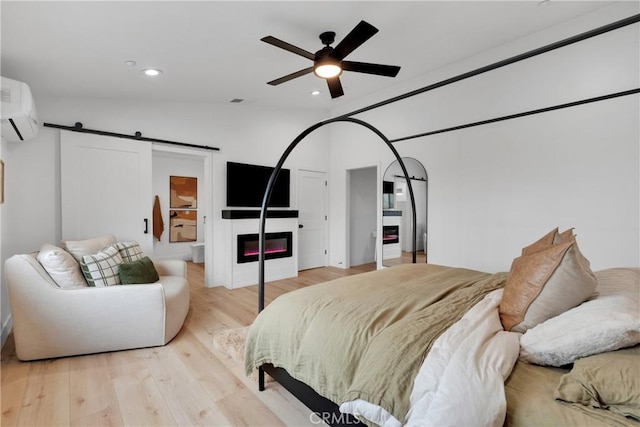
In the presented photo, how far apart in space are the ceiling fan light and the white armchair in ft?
7.75

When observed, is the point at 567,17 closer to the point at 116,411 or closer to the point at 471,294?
the point at 471,294

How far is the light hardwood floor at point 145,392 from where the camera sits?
5.93ft

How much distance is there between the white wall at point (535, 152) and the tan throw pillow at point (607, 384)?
2.74m

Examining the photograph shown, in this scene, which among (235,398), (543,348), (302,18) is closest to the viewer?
(543,348)

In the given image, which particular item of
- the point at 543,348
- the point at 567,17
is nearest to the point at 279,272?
the point at 543,348

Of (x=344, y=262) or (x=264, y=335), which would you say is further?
(x=344, y=262)

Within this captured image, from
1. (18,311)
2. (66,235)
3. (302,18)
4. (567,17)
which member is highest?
(567,17)

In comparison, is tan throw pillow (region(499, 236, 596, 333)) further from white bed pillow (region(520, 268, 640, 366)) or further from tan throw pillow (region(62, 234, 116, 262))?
tan throw pillow (region(62, 234, 116, 262))

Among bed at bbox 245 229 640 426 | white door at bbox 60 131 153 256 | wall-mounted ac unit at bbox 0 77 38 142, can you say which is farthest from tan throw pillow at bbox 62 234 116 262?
bed at bbox 245 229 640 426

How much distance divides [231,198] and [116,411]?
327 cm

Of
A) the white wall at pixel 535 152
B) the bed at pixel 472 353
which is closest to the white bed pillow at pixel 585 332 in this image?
the bed at pixel 472 353

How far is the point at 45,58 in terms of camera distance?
8.48 feet

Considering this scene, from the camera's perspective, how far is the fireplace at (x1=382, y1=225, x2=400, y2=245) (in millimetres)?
5064

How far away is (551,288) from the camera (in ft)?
4.29
